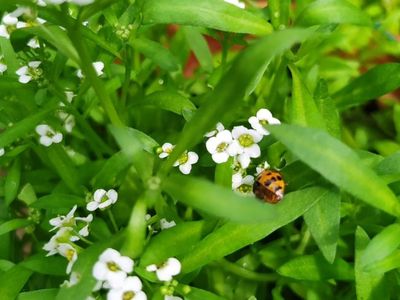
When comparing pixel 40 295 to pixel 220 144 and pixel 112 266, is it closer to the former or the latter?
pixel 112 266

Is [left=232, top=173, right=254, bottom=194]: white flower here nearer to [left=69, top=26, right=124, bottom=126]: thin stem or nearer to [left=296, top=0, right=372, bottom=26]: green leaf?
[left=69, top=26, right=124, bottom=126]: thin stem

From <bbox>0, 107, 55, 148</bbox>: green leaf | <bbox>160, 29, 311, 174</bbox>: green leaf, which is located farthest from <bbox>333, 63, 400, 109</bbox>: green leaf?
<bbox>0, 107, 55, 148</bbox>: green leaf

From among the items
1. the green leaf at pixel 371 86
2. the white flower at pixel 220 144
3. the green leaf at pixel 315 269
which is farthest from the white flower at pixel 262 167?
the green leaf at pixel 371 86

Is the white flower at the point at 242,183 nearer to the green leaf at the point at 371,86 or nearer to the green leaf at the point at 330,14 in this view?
the green leaf at the point at 330,14

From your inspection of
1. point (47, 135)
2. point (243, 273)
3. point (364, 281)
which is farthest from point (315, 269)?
point (47, 135)

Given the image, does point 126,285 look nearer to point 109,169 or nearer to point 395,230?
point 109,169

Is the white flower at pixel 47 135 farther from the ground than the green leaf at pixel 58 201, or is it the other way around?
the white flower at pixel 47 135

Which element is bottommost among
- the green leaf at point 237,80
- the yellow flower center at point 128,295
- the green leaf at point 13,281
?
the green leaf at point 13,281
